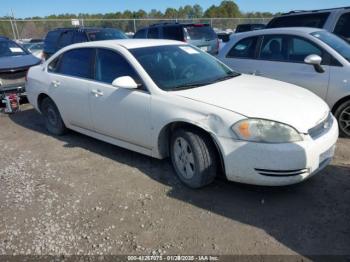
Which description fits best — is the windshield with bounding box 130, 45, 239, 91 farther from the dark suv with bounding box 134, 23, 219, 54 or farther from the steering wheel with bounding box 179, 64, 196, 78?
the dark suv with bounding box 134, 23, 219, 54

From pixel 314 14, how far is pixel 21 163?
6312 millimetres

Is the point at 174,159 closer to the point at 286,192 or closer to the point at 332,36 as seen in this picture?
the point at 286,192

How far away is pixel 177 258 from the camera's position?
2.85 m

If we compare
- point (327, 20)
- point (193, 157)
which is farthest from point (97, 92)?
point (327, 20)

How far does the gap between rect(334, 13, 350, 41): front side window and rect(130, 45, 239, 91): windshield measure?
369 cm

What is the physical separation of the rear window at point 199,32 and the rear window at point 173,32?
0.73ft

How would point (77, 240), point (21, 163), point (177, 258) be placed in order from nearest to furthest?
point (177, 258) → point (77, 240) → point (21, 163)

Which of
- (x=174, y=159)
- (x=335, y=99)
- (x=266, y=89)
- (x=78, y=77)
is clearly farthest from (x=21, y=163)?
(x=335, y=99)

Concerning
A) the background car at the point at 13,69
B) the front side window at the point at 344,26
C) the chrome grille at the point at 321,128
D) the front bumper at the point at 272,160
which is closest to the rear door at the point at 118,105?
the front bumper at the point at 272,160

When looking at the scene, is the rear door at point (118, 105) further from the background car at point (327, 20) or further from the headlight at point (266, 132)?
the background car at point (327, 20)

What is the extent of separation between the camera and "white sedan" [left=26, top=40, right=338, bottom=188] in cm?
326

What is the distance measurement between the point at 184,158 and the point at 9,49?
23.2 feet

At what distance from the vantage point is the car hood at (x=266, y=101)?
10.9 ft

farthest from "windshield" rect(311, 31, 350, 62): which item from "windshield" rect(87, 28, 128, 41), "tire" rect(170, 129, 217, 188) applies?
"windshield" rect(87, 28, 128, 41)
